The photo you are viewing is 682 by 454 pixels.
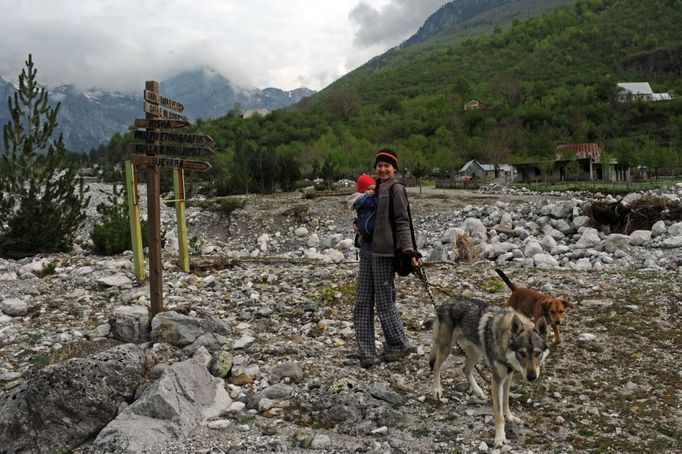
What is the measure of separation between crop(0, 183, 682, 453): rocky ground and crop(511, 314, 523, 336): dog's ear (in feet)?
2.89

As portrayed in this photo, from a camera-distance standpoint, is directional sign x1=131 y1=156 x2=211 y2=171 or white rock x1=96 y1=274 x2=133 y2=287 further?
white rock x1=96 y1=274 x2=133 y2=287

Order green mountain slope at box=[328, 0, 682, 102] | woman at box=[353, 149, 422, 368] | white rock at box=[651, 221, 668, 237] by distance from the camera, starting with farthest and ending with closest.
Answer: green mountain slope at box=[328, 0, 682, 102] → white rock at box=[651, 221, 668, 237] → woman at box=[353, 149, 422, 368]

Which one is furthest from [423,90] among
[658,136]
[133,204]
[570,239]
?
[133,204]

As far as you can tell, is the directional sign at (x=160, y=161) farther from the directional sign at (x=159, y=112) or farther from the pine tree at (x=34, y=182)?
the pine tree at (x=34, y=182)

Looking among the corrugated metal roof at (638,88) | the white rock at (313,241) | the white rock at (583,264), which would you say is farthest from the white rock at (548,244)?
the corrugated metal roof at (638,88)

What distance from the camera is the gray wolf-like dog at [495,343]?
13.1 feet

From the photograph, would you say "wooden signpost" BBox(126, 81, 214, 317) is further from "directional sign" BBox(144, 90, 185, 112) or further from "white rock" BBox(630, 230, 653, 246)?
"white rock" BBox(630, 230, 653, 246)

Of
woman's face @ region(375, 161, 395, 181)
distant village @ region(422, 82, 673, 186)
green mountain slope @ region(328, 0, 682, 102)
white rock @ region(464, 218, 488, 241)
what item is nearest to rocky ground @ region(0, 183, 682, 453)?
woman's face @ region(375, 161, 395, 181)

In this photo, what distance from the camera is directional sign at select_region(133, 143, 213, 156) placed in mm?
7043

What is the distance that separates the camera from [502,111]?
3260 inches

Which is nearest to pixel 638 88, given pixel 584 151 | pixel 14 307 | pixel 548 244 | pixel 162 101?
pixel 584 151

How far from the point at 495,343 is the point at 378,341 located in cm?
248

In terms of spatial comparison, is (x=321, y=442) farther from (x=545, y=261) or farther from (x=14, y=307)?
(x=545, y=261)

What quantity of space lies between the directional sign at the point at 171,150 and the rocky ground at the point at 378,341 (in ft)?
7.16
